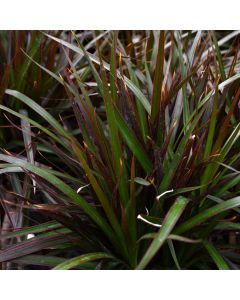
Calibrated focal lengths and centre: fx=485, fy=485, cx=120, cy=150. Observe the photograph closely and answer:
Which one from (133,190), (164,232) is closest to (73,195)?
(133,190)

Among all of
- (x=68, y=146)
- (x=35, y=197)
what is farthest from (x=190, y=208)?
(x=35, y=197)

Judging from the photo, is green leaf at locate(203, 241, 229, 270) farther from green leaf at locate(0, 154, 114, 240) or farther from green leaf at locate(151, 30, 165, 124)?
green leaf at locate(151, 30, 165, 124)

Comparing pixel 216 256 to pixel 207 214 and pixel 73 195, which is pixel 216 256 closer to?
pixel 207 214

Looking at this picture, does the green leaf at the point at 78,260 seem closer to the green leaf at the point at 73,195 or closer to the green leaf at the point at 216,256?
the green leaf at the point at 73,195

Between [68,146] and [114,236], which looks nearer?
[114,236]

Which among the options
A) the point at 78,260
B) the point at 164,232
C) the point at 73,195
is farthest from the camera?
the point at 73,195

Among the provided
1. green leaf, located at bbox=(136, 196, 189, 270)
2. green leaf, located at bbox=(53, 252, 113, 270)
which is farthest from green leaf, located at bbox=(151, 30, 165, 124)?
green leaf, located at bbox=(53, 252, 113, 270)

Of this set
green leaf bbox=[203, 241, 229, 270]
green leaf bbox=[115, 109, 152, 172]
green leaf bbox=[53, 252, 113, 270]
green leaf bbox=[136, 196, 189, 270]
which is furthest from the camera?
green leaf bbox=[115, 109, 152, 172]

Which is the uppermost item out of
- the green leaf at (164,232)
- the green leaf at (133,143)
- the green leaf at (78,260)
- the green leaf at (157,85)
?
the green leaf at (157,85)

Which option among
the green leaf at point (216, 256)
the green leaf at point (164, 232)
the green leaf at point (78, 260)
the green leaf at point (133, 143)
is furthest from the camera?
the green leaf at point (133, 143)

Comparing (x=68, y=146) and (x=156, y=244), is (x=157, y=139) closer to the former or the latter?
(x=68, y=146)

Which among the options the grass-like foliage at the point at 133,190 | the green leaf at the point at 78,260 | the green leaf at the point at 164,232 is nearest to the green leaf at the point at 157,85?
the grass-like foliage at the point at 133,190
